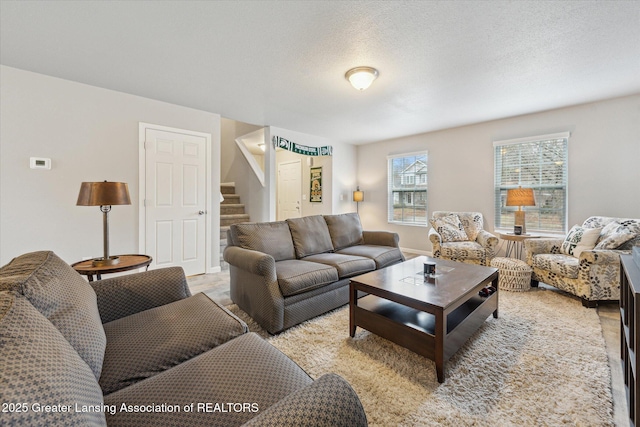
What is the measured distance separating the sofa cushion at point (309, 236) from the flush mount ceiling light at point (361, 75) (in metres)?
1.61

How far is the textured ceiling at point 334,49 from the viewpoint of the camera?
190 centimetres

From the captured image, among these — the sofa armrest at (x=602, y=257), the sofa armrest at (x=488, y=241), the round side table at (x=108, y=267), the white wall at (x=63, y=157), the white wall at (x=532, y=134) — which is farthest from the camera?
the sofa armrest at (x=488, y=241)

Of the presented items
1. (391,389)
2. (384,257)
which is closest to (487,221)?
(384,257)

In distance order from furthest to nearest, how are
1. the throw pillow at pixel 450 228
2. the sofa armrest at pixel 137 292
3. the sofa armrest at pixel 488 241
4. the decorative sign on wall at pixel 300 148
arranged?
the decorative sign on wall at pixel 300 148 < the throw pillow at pixel 450 228 < the sofa armrest at pixel 488 241 < the sofa armrest at pixel 137 292

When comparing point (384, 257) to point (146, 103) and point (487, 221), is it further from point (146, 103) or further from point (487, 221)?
point (146, 103)

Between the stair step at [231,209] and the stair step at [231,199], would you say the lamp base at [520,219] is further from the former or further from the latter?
the stair step at [231,199]

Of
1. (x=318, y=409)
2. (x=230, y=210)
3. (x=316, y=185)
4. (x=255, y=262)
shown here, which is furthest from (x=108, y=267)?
(x=316, y=185)

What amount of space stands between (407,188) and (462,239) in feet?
5.80

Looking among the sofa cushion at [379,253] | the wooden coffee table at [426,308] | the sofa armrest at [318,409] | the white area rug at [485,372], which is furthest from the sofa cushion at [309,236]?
the sofa armrest at [318,409]

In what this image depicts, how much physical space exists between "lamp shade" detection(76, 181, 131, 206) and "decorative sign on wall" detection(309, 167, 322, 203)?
4.12 meters

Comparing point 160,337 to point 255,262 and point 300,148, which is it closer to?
point 255,262

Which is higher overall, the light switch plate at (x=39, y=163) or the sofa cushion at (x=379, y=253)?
the light switch plate at (x=39, y=163)

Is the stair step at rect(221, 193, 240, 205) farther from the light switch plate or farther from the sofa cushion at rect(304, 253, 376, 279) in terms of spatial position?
the sofa cushion at rect(304, 253, 376, 279)

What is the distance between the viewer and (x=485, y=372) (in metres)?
1.72
